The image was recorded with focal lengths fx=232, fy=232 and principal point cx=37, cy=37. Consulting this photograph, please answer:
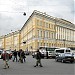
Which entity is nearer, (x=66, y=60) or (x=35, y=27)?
(x=66, y=60)

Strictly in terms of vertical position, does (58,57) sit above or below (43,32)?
below

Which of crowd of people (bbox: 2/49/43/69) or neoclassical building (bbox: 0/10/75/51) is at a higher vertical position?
neoclassical building (bbox: 0/10/75/51)

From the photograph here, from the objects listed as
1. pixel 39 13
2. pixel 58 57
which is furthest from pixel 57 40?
pixel 58 57

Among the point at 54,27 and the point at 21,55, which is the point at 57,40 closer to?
the point at 54,27

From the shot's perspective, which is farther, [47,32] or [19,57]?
[47,32]

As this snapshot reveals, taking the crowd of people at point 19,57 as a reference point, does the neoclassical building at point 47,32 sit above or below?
above

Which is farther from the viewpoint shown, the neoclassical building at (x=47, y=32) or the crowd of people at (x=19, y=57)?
the neoclassical building at (x=47, y=32)

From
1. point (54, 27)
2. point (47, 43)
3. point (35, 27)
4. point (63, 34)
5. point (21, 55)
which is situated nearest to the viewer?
point (21, 55)

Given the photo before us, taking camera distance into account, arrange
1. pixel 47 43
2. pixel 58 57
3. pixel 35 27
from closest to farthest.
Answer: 1. pixel 58 57
2. pixel 35 27
3. pixel 47 43

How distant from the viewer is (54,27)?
96875 mm

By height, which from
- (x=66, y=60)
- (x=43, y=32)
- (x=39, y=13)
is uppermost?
(x=39, y=13)

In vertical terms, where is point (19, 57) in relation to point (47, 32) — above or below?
below

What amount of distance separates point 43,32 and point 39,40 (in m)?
5.01

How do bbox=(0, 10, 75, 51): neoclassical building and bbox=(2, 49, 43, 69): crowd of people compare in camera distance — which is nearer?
bbox=(2, 49, 43, 69): crowd of people
